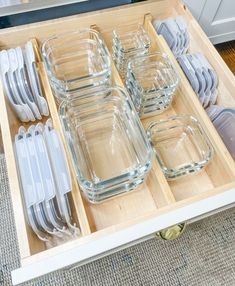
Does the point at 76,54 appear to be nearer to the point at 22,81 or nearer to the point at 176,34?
the point at 22,81

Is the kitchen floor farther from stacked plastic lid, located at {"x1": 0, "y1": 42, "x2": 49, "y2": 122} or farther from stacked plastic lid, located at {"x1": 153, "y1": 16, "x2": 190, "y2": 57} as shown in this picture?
stacked plastic lid, located at {"x1": 0, "y1": 42, "x2": 49, "y2": 122}

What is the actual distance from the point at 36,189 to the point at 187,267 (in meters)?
0.61

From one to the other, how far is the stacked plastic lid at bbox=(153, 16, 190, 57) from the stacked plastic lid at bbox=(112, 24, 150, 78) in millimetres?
65

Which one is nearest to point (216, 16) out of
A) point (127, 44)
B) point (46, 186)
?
point (127, 44)

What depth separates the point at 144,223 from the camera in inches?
21.0

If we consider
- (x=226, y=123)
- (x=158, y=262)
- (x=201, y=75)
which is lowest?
(x=158, y=262)

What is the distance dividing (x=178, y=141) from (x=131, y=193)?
0.19 metres

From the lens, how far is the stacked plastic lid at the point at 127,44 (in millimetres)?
809

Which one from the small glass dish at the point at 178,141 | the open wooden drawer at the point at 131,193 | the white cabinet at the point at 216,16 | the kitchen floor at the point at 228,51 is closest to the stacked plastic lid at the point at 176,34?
the open wooden drawer at the point at 131,193

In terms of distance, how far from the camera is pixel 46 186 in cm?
61

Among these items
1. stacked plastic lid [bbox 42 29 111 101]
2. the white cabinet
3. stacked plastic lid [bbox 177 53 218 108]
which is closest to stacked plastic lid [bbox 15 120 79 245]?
stacked plastic lid [bbox 42 29 111 101]

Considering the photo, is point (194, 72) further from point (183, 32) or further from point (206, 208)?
point (206, 208)

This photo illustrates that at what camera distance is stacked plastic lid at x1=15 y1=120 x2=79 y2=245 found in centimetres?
60

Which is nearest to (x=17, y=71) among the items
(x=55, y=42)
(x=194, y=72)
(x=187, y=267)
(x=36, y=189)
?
(x=55, y=42)
